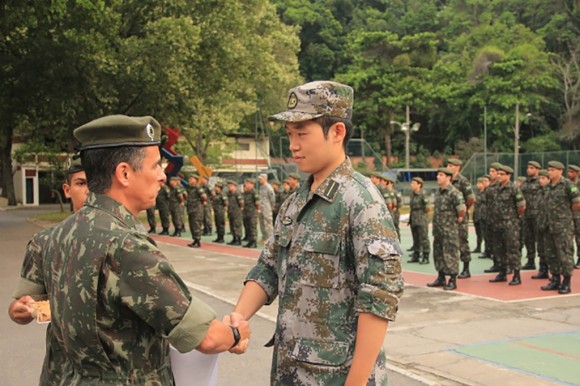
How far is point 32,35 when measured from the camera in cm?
1923

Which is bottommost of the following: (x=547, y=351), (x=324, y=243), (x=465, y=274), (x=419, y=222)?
(x=465, y=274)

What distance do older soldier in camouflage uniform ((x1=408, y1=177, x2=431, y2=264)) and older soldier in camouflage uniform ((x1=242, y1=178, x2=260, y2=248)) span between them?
4.47 metres

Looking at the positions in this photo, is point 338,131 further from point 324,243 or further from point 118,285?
point 118,285

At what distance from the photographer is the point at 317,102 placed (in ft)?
8.39

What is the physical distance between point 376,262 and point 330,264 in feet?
0.70

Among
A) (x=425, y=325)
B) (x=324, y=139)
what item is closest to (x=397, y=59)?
(x=425, y=325)

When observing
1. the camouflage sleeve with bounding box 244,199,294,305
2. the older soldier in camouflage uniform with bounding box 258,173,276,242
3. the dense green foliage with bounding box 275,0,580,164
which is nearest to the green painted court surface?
the camouflage sleeve with bounding box 244,199,294,305

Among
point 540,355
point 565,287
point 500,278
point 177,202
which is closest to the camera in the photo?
point 540,355

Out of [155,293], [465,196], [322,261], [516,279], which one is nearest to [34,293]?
[155,293]

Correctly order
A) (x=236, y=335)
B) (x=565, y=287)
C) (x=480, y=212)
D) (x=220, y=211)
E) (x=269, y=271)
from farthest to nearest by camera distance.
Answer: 1. (x=220, y=211)
2. (x=480, y=212)
3. (x=565, y=287)
4. (x=269, y=271)
5. (x=236, y=335)

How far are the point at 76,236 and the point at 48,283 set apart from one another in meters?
0.27

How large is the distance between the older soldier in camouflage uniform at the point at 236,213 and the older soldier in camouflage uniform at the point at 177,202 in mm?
2040

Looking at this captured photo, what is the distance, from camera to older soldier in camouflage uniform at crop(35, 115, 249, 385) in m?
2.05

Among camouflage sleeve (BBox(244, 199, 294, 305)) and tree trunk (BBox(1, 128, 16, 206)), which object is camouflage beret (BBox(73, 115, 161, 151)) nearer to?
camouflage sleeve (BBox(244, 199, 294, 305))
